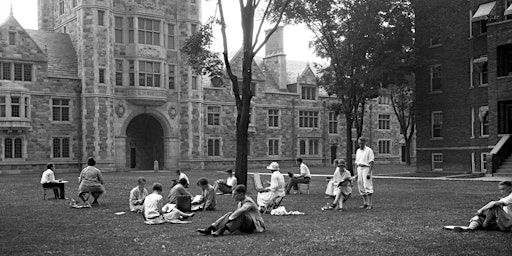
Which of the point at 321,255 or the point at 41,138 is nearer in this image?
the point at 321,255

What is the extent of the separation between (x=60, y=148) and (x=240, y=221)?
125ft

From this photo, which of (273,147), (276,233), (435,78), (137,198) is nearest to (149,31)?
(273,147)

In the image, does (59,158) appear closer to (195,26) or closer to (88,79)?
(88,79)

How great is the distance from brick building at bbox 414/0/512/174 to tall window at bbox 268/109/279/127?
21.4m

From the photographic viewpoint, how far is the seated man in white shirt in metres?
12.7

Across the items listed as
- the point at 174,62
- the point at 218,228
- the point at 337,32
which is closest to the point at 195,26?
the point at 174,62

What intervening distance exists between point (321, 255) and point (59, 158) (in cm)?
4105

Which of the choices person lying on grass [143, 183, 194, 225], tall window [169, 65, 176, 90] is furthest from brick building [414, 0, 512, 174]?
person lying on grass [143, 183, 194, 225]

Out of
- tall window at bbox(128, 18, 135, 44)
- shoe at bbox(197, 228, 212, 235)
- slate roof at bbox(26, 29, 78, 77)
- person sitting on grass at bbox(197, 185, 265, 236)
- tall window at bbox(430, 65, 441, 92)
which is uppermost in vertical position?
tall window at bbox(128, 18, 135, 44)

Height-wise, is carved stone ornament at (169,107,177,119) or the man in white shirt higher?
carved stone ornament at (169,107,177,119)

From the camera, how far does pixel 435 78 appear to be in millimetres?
41719

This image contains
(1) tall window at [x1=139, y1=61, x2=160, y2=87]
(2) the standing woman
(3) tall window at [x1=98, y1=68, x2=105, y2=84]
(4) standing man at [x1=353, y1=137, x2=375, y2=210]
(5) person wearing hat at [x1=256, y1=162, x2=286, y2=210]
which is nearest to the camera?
(5) person wearing hat at [x1=256, y1=162, x2=286, y2=210]

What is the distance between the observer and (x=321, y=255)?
33.5 ft

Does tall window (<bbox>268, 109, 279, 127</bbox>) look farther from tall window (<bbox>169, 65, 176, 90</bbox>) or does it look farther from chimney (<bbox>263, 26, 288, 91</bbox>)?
tall window (<bbox>169, 65, 176, 90</bbox>)
